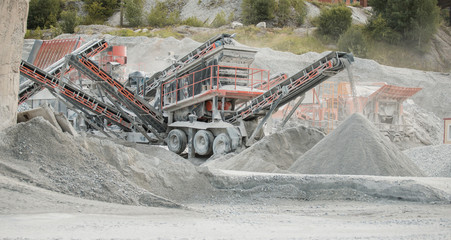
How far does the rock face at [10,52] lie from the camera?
26.3ft

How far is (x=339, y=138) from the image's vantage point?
456 inches

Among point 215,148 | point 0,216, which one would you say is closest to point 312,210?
point 0,216

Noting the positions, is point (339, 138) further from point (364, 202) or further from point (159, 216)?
point (159, 216)

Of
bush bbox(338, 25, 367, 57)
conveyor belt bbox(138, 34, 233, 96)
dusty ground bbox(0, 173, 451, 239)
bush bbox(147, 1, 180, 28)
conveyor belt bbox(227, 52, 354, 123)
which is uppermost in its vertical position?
bush bbox(147, 1, 180, 28)

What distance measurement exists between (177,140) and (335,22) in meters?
30.4

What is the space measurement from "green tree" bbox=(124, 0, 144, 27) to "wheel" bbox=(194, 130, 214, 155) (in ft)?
116

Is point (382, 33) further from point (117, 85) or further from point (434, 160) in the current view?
point (434, 160)

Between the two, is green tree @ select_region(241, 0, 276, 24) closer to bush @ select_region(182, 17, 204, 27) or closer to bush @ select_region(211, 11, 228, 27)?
bush @ select_region(211, 11, 228, 27)

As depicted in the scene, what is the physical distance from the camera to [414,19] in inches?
1786

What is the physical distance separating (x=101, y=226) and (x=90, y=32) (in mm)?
43118

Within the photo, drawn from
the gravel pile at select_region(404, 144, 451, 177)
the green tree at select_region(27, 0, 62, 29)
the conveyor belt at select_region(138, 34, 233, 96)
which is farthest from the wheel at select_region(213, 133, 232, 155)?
the green tree at select_region(27, 0, 62, 29)

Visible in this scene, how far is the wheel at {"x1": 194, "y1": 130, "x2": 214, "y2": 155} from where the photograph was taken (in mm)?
17156

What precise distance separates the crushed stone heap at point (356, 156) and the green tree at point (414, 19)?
119 feet

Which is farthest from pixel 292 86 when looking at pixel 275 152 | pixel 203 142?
pixel 203 142
